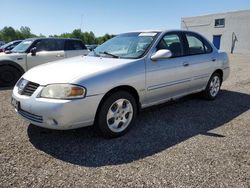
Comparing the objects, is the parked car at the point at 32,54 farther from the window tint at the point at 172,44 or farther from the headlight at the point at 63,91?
the headlight at the point at 63,91

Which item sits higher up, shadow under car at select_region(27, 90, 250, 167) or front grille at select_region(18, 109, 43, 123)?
front grille at select_region(18, 109, 43, 123)

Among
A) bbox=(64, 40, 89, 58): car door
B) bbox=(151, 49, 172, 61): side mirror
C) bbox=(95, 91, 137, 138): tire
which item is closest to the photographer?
bbox=(95, 91, 137, 138): tire

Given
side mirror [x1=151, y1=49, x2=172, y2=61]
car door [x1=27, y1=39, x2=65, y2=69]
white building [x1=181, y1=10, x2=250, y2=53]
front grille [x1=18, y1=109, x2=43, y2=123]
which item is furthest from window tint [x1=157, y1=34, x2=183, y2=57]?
white building [x1=181, y1=10, x2=250, y2=53]

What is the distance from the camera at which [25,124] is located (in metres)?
4.59

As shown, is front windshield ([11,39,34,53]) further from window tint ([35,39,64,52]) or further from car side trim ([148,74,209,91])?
car side trim ([148,74,209,91])

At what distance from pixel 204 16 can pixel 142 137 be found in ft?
134

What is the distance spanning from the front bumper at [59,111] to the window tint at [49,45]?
18.9 feet

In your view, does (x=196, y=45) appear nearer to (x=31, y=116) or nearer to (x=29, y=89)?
(x=29, y=89)

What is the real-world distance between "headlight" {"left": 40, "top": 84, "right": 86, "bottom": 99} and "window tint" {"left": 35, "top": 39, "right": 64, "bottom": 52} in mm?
5918

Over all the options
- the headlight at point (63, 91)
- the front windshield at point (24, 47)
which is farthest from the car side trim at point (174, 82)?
the front windshield at point (24, 47)

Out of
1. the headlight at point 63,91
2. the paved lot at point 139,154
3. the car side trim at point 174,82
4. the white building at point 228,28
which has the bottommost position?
the paved lot at point 139,154

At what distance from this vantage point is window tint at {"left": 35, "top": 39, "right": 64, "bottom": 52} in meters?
9.08

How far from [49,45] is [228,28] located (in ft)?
114

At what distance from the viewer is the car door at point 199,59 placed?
5413 millimetres
